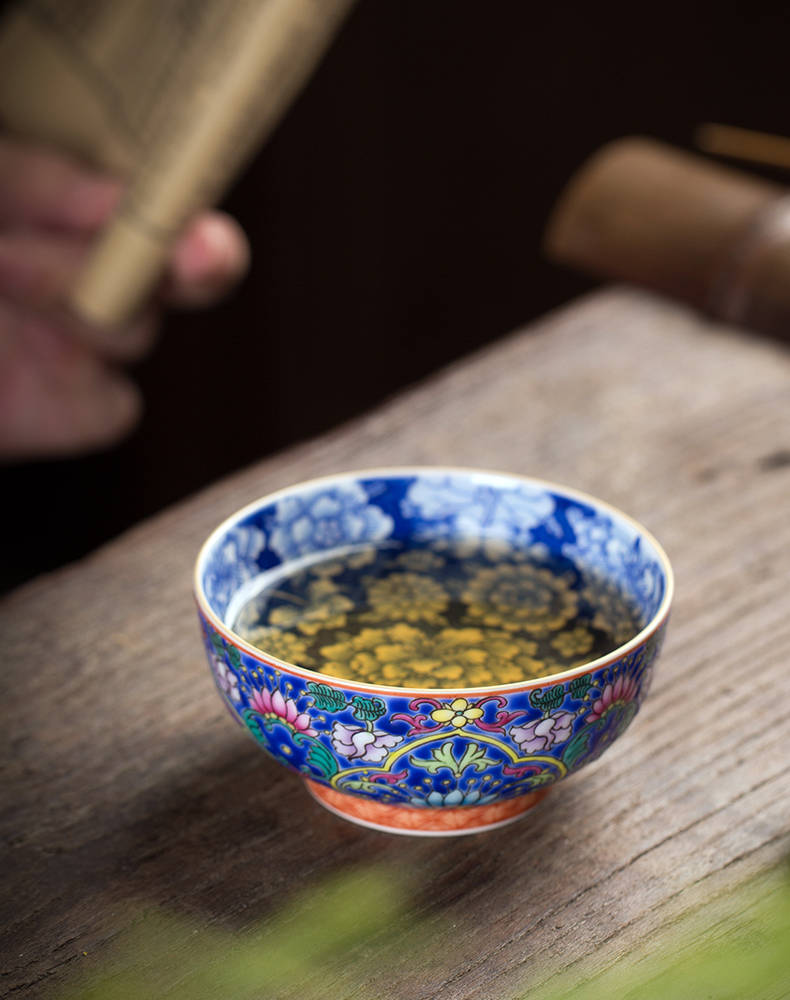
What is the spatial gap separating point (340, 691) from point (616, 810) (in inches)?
6.4

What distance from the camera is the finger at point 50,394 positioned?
109 cm

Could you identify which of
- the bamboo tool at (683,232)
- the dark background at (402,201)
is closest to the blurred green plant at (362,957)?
→ the bamboo tool at (683,232)

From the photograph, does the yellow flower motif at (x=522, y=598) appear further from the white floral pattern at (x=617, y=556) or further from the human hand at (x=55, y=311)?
the human hand at (x=55, y=311)

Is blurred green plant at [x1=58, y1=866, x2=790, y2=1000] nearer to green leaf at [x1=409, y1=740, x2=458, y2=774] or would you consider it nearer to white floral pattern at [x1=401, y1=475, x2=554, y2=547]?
green leaf at [x1=409, y1=740, x2=458, y2=774]

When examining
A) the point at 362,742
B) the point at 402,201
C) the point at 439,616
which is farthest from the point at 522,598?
the point at 402,201

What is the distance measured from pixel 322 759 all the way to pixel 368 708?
4cm

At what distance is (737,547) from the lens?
2.27ft

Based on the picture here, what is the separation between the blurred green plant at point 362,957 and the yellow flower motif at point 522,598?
0.13 meters

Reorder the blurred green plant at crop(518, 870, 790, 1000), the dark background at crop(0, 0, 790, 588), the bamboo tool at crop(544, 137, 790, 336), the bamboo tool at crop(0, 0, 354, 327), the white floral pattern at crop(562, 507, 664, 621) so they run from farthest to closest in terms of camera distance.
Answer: the dark background at crop(0, 0, 790, 588)
the bamboo tool at crop(544, 137, 790, 336)
the bamboo tool at crop(0, 0, 354, 327)
the white floral pattern at crop(562, 507, 664, 621)
the blurred green plant at crop(518, 870, 790, 1000)

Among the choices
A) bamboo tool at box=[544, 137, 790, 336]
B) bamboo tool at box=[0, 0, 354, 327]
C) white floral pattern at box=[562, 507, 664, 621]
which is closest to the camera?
white floral pattern at box=[562, 507, 664, 621]

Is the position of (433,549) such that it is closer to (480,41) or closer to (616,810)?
(616,810)

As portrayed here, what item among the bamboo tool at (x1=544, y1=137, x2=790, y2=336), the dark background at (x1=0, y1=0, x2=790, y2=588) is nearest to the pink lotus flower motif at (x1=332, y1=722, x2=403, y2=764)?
the bamboo tool at (x1=544, y1=137, x2=790, y2=336)

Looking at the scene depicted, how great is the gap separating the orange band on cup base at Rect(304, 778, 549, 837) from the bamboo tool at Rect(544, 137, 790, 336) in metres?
0.59

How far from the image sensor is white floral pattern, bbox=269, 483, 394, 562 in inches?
21.5
